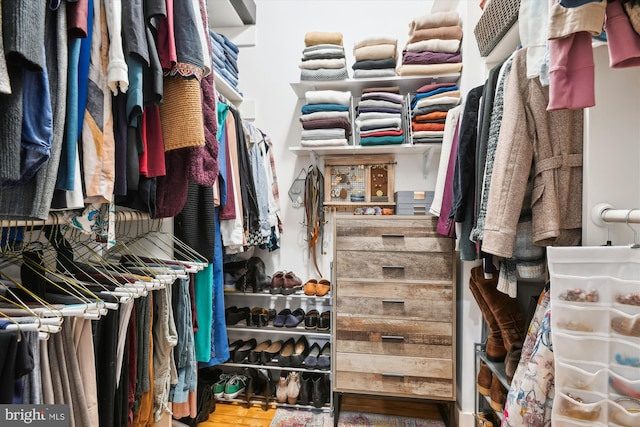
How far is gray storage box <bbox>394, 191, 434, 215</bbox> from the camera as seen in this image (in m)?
2.08

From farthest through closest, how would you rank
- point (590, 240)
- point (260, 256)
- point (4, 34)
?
point (260, 256), point (590, 240), point (4, 34)

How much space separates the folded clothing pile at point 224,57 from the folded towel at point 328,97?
519 millimetres

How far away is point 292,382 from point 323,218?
1087 mm

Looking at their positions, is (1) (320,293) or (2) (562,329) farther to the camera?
(1) (320,293)

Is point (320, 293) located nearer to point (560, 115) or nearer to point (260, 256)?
point (260, 256)

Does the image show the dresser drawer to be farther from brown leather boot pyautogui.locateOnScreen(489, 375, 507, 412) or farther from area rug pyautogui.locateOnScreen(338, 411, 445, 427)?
brown leather boot pyautogui.locateOnScreen(489, 375, 507, 412)

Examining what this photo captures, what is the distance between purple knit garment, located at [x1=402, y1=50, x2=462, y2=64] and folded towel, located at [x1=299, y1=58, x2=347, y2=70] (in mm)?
418

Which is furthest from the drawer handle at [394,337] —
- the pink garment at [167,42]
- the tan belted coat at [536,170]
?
the pink garment at [167,42]

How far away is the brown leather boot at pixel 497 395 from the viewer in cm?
138

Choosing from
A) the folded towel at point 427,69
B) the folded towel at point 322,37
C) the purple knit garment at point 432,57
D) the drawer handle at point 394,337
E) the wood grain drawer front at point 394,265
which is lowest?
the drawer handle at point 394,337

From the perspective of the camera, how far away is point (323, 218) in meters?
2.40

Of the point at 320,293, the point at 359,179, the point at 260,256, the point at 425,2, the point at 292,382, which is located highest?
the point at 425,2

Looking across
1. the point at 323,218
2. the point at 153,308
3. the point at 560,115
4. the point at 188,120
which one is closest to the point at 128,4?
the point at 188,120

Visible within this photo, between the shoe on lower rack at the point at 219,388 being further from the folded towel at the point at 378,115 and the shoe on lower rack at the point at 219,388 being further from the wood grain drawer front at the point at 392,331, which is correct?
the folded towel at the point at 378,115
